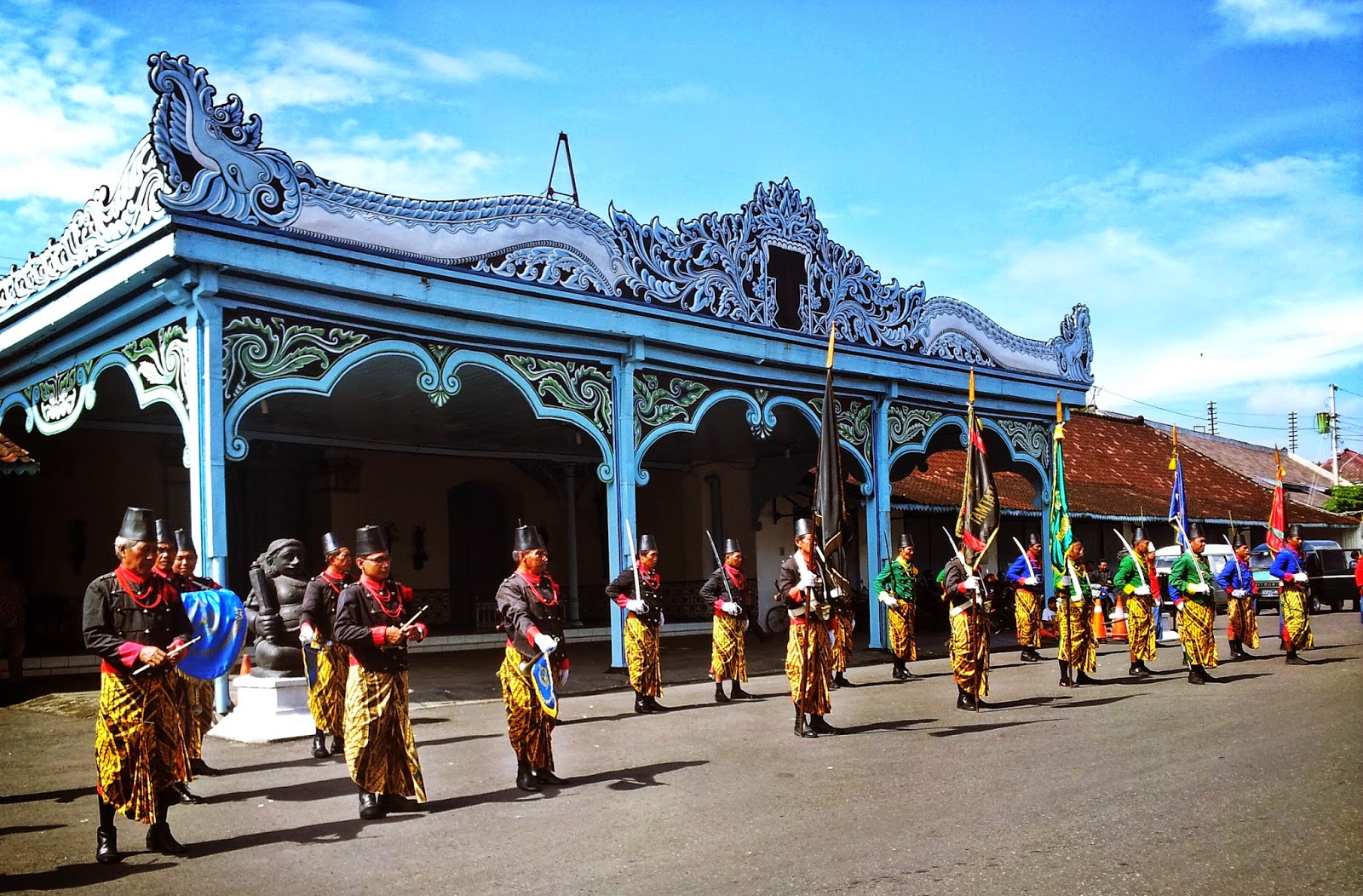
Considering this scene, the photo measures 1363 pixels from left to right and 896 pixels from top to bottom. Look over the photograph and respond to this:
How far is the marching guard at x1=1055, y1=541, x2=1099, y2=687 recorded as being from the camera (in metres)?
12.6

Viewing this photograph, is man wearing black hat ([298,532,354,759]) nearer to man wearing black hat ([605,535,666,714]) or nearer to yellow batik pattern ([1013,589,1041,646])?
man wearing black hat ([605,535,666,714])

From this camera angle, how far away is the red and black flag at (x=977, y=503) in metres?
11.6

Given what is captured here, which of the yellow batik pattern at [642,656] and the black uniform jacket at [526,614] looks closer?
the black uniform jacket at [526,614]

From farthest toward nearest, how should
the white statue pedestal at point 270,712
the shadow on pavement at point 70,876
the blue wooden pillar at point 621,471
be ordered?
the blue wooden pillar at point 621,471, the white statue pedestal at point 270,712, the shadow on pavement at point 70,876

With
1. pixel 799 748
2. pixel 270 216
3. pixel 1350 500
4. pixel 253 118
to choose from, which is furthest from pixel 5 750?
pixel 1350 500

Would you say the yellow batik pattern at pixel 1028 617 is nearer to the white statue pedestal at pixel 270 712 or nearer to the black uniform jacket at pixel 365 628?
the white statue pedestal at pixel 270 712

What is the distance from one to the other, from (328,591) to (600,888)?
169 inches

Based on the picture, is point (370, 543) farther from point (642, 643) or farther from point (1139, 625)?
point (1139, 625)

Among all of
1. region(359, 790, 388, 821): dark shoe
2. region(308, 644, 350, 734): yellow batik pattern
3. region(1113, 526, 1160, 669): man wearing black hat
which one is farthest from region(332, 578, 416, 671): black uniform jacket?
region(1113, 526, 1160, 669): man wearing black hat

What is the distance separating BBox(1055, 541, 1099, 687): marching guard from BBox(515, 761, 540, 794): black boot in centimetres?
702

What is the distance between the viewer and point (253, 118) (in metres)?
10.7

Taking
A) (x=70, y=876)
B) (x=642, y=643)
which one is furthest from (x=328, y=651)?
(x=642, y=643)

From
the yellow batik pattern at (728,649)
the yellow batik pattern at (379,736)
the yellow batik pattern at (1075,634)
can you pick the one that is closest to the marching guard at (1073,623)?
the yellow batik pattern at (1075,634)

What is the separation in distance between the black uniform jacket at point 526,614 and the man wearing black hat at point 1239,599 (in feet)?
33.6
